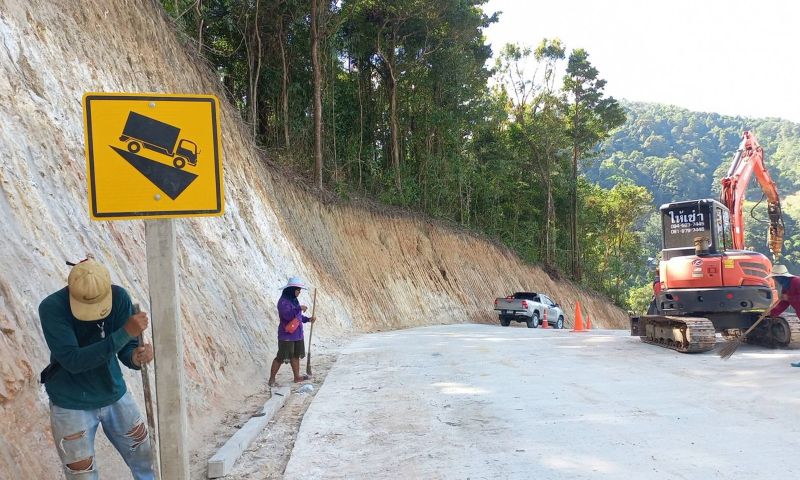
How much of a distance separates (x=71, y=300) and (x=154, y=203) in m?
0.81

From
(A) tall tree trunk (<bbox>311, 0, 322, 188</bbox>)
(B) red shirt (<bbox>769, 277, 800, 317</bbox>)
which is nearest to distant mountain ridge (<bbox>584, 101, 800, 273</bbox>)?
(A) tall tree trunk (<bbox>311, 0, 322, 188</bbox>)

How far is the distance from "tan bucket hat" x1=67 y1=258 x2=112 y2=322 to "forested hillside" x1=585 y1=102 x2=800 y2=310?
67.9 meters

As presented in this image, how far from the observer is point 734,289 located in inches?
441

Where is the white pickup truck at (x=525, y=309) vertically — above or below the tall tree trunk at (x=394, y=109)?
below

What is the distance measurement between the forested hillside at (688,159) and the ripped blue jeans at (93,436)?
67614 mm

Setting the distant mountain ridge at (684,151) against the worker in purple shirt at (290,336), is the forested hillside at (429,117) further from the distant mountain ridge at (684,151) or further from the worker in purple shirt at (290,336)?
the distant mountain ridge at (684,151)

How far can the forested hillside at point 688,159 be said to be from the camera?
3231 inches

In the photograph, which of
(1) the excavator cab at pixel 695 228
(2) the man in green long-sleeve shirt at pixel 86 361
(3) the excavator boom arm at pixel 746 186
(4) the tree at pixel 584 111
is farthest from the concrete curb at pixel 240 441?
(4) the tree at pixel 584 111

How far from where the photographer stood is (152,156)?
10.1ft

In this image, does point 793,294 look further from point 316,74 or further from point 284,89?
point 284,89

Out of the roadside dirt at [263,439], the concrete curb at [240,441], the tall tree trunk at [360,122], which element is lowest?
the roadside dirt at [263,439]

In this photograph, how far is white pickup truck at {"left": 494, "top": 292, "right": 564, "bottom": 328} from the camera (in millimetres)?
24688

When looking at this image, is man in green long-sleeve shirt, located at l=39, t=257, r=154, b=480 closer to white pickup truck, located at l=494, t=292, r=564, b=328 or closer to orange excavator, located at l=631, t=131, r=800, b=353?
orange excavator, located at l=631, t=131, r=800, b=353

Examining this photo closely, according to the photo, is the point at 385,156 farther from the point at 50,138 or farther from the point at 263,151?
the point at 50,138
